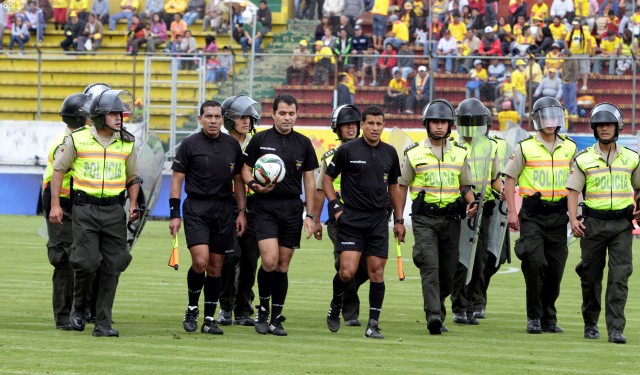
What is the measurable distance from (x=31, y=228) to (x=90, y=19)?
1005 centimetres

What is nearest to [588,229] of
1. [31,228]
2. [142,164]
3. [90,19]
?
[142,164]

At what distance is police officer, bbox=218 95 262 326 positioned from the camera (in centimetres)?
1284

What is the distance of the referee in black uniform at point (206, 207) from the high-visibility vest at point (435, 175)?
1757 millimetres

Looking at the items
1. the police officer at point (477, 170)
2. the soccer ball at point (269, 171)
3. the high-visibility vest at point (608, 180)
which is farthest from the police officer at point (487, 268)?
the soccer ball at point (269, 171)

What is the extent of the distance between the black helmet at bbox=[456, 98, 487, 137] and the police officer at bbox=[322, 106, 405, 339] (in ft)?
6.36

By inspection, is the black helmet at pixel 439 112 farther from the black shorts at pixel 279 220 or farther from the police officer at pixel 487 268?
the black shorts at pixel 279 220

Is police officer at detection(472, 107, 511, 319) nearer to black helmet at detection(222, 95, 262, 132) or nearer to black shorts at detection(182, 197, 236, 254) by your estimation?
black helmet at detection(222, 95, 262, 132)

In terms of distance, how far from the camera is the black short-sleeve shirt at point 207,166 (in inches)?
462

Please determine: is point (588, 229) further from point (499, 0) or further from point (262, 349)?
point (499, 0)

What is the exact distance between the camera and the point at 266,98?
2933 cm

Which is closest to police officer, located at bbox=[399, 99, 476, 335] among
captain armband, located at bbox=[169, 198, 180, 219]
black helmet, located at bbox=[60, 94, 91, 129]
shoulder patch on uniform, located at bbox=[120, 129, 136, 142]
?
captain armband, located at bbox=[169, 198, 180, 219]

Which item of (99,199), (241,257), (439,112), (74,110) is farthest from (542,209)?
(74,110)

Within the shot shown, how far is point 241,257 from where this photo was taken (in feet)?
43.1

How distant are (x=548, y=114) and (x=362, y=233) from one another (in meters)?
2.20
